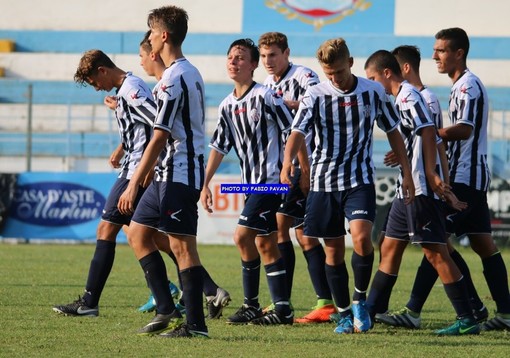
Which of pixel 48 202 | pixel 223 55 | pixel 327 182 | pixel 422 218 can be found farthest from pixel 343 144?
pixel 223 55

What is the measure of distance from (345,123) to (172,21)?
159 cm

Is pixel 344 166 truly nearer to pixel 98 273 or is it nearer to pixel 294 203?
pixel 294 203

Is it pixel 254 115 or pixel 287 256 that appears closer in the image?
pixel 254 115

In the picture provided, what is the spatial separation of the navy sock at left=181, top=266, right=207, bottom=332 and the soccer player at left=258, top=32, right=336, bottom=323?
5.62 feet

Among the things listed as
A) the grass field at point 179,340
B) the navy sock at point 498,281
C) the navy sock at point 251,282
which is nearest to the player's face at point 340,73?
the navy sock at point 251,282

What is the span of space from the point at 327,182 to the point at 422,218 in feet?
2.40

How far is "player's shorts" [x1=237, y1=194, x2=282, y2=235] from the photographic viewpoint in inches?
305

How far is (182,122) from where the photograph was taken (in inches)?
254

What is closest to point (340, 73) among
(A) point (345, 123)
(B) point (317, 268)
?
(A) point (345, 123)

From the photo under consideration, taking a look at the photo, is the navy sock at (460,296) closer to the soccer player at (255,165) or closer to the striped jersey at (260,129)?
the soccer player at (255,165)

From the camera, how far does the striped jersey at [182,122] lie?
630cm

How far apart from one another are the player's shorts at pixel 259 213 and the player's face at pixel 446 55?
1.72 meters

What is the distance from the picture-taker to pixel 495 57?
2653 cm

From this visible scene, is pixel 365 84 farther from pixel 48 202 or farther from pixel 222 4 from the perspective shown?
pixel 222 4
